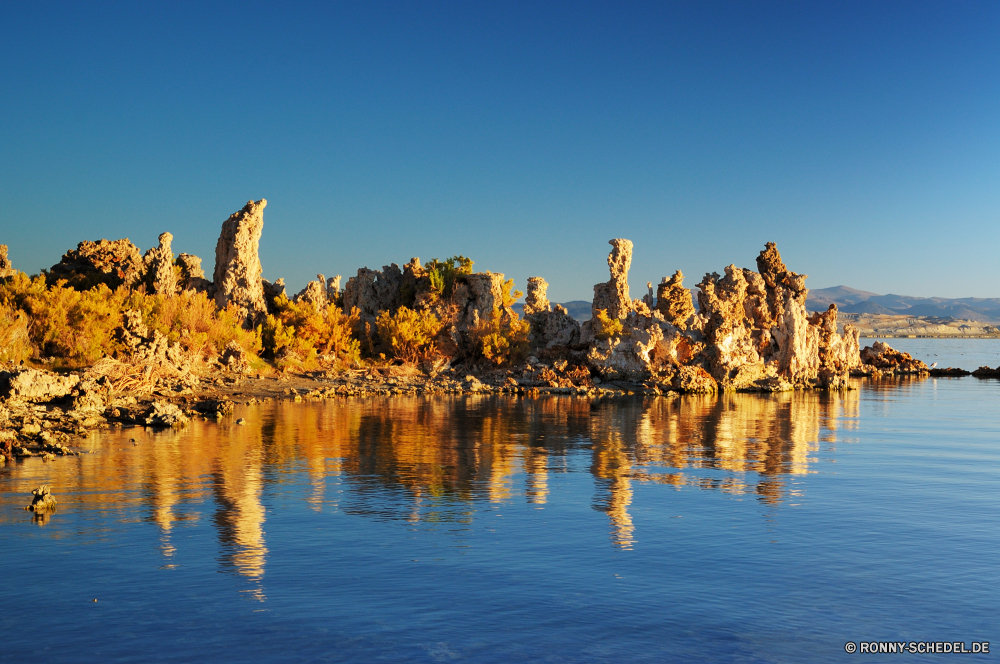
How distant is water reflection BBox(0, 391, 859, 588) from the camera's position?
1479 cm

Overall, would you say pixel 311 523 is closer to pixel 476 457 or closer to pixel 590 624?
pixel 590 624

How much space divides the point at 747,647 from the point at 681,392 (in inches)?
1437

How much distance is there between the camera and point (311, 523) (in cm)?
1377

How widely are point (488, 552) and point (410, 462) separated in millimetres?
8199

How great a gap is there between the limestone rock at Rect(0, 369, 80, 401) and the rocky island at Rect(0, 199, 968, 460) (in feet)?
6.15

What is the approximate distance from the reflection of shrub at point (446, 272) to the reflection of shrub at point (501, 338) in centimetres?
399

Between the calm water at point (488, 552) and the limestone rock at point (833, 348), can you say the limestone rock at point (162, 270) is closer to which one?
the calm water at point (488, 552)

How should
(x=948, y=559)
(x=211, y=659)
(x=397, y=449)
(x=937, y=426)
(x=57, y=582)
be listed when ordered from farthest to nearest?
(x=937, y=426) → (x=397, y=449) → (x=948, y=559) → (x=57, y=582) → (x=211, y=659)

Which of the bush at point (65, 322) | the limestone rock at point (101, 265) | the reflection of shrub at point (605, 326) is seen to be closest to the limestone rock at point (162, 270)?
the limestone rock at point (101, 265)

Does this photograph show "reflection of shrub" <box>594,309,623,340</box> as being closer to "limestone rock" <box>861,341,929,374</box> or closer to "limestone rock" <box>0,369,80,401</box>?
"limestone rock" <box>0,369,80,401</box>

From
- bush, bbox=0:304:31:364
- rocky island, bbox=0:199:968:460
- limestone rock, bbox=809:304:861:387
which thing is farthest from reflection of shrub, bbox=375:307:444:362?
limestone rock, bbox=809:304:861:387

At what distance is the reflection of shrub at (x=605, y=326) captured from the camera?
46938 mm

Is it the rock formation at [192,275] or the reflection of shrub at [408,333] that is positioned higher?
the rock formation at [192,275]

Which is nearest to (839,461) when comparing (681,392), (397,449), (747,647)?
(397,449)
